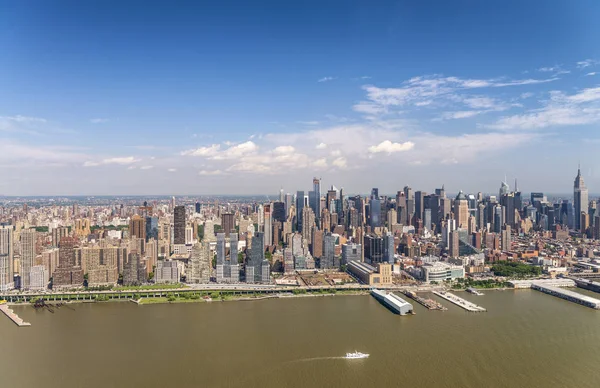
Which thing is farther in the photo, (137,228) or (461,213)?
(461,213)

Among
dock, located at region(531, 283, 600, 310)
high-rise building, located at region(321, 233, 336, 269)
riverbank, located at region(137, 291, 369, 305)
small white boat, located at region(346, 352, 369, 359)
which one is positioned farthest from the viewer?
high-rise building, located at region(321, 233, 336, 269)

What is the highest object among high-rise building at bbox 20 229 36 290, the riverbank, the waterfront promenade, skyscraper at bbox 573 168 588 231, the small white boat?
skyscraper at bbox 573 168 588 231

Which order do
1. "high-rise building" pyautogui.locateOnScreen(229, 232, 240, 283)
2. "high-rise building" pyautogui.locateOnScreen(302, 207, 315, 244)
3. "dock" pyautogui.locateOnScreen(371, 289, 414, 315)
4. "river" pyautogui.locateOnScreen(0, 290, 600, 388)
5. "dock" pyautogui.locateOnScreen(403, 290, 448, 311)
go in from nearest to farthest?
"river" pyautogui.locateOnScreen(0, 290, 600, 388) → "dock" pyautogui.locateOnScreen(371, 289, 414, 315) → "dock" pyautogui.locateOnScreen(403, 290, 448, 311) → "high-rise building" pyautogui.locateOnScreen(229, 232, 240, 283) → "high-rise building" pyautogui.locateOnScreen(302, 207, 315, 244)

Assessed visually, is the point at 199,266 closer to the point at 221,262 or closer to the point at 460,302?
the point at 221,262

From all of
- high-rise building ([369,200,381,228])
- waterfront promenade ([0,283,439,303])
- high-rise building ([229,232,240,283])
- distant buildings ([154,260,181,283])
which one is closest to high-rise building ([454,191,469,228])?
high-rise building ([369,200,381,228])

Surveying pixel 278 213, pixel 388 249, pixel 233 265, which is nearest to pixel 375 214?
pixel 278 213

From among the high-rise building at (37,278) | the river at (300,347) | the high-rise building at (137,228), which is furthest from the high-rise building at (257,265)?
the high-rise building at (137,228)

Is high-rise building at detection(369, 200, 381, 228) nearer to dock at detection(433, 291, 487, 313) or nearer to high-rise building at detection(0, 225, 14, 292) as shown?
dock at detection(433, 291, 487, 313)
